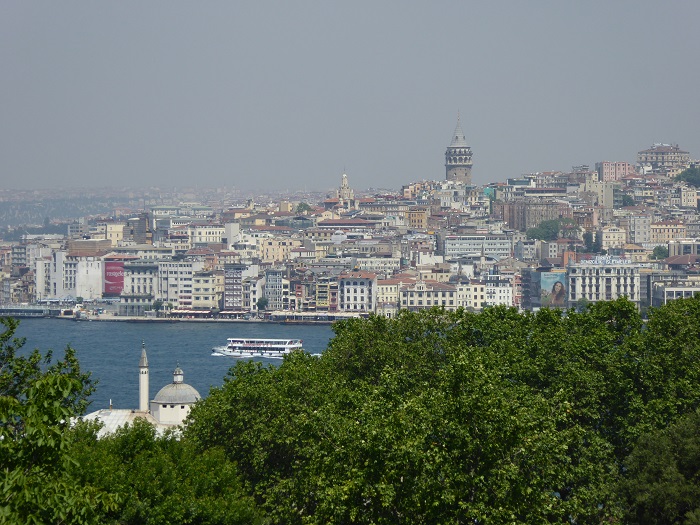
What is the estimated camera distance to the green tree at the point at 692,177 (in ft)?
271

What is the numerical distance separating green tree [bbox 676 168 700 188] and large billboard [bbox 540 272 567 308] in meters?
28.8

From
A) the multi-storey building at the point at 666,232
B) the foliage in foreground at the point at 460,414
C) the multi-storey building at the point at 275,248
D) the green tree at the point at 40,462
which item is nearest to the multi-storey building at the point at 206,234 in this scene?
the multi-storey building at the point at 275,248

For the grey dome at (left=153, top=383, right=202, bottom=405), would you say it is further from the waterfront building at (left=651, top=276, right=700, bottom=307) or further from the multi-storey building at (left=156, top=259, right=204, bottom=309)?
the multi-storey building at (left=156, top=259, right=204, bottom=309)

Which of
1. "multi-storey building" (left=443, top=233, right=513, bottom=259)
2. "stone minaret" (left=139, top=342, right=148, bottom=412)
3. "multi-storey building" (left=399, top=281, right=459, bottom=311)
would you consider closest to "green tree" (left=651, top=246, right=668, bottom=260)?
"multi-storey building" (left=443, top=233, right=513, bottom=259)

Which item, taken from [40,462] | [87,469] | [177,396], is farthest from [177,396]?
[40,462]

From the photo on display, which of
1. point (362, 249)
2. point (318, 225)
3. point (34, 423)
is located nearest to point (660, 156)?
point (318, 225)

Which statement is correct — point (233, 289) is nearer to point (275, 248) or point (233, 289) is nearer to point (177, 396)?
point (275, 248)

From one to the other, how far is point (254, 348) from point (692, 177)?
4610 cm

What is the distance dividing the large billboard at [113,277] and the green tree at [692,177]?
112ft

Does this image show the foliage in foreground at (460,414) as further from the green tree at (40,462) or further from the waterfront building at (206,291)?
the waterfront building at (206,291)

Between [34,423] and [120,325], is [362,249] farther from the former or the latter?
[34,423]

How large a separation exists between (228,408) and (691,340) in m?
3.84

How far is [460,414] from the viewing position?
26.7 ft

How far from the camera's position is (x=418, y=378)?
12188 mm
